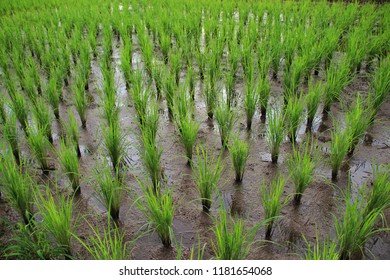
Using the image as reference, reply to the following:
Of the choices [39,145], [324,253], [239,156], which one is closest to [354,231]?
[324,253]

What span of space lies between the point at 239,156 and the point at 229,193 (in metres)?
0.24

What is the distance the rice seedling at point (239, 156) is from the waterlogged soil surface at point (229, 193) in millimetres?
68

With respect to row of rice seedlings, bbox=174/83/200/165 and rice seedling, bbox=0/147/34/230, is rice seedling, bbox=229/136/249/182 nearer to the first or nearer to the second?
row of rice seedlings, bbox=174/83/200/165

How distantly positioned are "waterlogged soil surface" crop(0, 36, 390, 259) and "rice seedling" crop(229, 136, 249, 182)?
0.22 feet

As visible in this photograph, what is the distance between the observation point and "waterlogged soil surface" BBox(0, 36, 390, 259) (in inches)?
64.3

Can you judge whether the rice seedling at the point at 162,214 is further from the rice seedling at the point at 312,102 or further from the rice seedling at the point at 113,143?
the rice seedling at the point at 312,102

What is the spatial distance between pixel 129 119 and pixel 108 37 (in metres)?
1.88

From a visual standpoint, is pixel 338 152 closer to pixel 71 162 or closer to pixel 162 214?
pixel 162 214

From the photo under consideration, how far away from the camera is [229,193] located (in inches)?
76.9

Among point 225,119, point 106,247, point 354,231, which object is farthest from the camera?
point 225,119

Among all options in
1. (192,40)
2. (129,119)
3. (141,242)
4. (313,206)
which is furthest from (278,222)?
(192,40)

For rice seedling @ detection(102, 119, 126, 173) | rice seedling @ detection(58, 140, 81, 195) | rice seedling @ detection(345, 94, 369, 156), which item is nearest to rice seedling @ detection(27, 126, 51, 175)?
rice seedling @ detection(58, 140, 81, 195)

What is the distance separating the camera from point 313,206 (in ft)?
6.03
